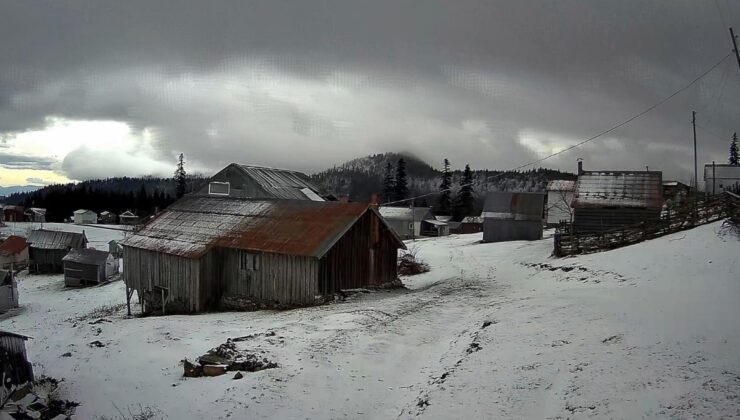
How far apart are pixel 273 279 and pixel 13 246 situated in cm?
5218

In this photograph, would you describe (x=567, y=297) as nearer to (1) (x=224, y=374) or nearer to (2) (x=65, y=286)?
(1) (x=224, y=374)

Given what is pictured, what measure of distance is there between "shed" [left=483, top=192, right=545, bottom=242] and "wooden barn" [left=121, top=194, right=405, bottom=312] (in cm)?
2617

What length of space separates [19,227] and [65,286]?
52.0 meters

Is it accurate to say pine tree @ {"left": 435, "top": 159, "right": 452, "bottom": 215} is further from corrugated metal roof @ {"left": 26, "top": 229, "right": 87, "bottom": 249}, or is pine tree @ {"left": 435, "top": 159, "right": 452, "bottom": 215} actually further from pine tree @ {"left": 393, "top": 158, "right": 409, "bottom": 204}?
corrugated metal roof @ {"left": 26, "top": 229, "right": 87, "bottom": 249}

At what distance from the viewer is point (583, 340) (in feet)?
40.1

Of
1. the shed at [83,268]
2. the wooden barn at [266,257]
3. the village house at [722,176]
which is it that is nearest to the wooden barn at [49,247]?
the shed at [83,268]

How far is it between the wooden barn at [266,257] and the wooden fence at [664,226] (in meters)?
11.4

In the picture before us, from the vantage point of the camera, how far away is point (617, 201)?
35.8 meters

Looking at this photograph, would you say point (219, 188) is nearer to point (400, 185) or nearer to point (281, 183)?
point (281, 183)

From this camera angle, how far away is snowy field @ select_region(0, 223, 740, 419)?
377 inches

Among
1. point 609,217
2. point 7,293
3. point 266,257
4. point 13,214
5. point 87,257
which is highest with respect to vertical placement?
point 609,217

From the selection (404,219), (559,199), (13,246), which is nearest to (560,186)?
(559,199)

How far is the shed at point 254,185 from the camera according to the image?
38812mm

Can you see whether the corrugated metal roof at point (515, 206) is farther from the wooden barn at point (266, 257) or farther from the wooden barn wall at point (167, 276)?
the wooden barn wall at point (167, 276)
